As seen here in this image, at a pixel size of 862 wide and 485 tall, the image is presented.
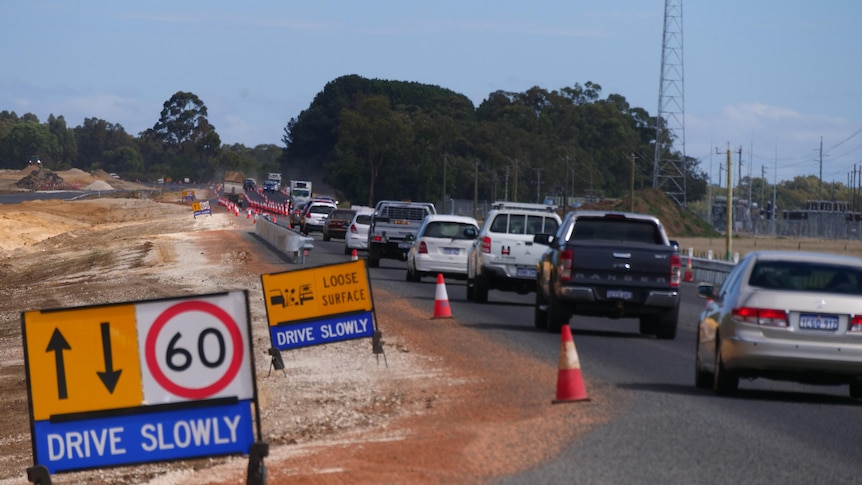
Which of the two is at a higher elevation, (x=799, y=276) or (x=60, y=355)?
(x=60, y=355)

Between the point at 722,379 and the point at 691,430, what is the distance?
7.94ft

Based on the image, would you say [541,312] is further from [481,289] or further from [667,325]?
[481,289]

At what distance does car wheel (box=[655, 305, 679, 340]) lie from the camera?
69.4 ft

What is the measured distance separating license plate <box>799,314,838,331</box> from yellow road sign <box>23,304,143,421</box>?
6.84 m

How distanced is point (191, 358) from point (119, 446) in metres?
0.72

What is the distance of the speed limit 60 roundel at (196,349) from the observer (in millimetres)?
8773

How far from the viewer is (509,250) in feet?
87.0

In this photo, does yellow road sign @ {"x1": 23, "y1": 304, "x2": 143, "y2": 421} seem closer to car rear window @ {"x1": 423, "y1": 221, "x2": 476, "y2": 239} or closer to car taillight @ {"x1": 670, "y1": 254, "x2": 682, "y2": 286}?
car taillight @ {"x1": 670, "y1": 254, "x2": 682, "y2": 286}

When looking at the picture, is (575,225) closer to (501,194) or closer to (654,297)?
(654,297)

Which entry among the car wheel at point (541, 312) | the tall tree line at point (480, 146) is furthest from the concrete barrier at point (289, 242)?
the tall tree line at point (480, 146)

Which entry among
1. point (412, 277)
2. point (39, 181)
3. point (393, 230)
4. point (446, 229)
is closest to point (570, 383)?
point (446, 229)

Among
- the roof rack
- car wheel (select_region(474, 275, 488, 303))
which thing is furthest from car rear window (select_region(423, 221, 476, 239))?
car wheel (select_region(474, 275, 488, 303))

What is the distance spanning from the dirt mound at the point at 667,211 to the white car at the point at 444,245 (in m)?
65.0

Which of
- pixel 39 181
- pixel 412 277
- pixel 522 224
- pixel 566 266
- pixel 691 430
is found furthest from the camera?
pixel 39 181
